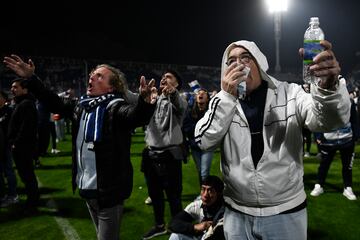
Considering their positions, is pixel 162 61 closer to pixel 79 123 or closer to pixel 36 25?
pixel 36 25

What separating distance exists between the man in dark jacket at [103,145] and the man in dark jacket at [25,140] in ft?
8.49

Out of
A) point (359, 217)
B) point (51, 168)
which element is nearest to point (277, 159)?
point (359, 217)

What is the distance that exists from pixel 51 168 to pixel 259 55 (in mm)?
7890

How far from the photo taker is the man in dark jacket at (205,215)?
314 centimetres

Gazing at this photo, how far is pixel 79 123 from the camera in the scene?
8.84 feet

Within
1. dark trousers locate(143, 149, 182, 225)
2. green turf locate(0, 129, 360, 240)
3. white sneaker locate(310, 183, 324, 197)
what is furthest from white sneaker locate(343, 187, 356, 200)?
dark trousers locate(143, 149, 182, 225)

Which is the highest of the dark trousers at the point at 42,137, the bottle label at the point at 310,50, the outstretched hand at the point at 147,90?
the bottle label at the point at 310,50

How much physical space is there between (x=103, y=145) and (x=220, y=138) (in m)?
1.05

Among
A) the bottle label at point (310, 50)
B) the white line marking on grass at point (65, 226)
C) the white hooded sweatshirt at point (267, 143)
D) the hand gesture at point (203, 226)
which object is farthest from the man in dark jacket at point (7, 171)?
the bottle label at point (310, 50)

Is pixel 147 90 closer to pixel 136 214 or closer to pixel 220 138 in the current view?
pixel 220 138

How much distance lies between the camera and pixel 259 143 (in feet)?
5.98

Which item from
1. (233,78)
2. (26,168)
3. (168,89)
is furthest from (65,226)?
(233,78)

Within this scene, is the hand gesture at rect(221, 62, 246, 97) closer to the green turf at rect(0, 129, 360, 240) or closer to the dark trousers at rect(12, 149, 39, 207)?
the green turf at rect(0, 129, 360, 240)

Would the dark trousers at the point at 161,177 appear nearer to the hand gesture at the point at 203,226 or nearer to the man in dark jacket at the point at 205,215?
the man in dark jacket at the point at 205,215
